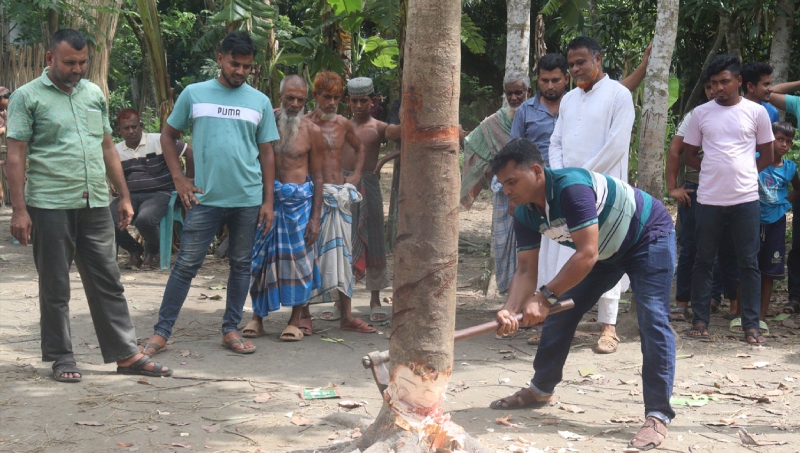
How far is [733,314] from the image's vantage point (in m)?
6.76

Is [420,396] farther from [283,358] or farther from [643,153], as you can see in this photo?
[643,153]

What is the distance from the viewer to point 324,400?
4.70 m

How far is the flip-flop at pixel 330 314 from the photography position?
679 centimetres

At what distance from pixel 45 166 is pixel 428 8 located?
107 inches

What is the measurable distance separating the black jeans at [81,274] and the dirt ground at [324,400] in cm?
23

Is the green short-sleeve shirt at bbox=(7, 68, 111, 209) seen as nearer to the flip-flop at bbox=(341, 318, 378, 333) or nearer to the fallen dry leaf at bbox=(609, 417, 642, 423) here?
the flip-flop at bbox=(341, 318, 378, 333)

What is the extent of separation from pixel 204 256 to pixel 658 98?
343cm

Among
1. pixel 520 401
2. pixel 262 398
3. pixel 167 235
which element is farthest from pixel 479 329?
pixel 167 235

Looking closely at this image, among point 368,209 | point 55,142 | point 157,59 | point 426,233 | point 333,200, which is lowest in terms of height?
point 368,209

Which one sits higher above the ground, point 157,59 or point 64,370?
point 157,59

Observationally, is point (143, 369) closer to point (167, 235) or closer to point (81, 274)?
point (81, 274)

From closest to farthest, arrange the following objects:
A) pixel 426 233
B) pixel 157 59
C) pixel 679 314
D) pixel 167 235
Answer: pixel 426 233, pixel 679 314, pixel 167 235, pixel 157 59

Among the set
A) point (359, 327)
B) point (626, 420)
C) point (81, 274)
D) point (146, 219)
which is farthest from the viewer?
point (146, 219)

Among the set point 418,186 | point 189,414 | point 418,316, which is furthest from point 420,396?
point 189,414
